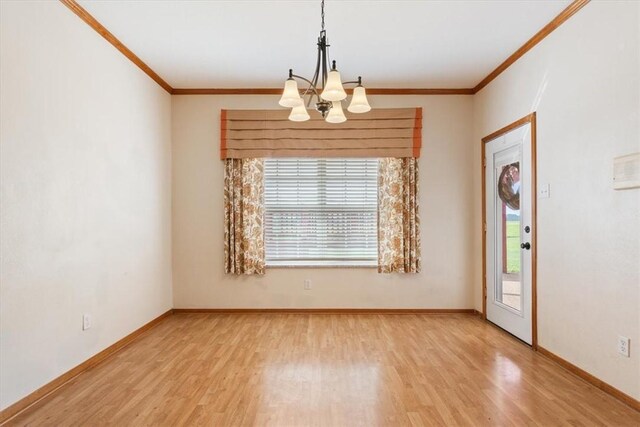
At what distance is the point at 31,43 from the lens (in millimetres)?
2428

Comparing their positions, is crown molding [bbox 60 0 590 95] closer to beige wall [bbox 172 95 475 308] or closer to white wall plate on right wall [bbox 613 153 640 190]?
beige wall [bbox 172 95 475 308]

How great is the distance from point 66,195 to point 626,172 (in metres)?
3.90

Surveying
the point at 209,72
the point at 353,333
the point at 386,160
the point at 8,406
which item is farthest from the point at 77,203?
the point at 386,160

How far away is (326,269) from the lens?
4.70 m

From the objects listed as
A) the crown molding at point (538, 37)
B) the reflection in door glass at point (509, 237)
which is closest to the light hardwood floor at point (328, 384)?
the reflection in door glass at point (509, 237)

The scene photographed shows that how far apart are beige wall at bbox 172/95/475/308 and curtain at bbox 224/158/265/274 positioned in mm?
144

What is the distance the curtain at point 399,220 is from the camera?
4.58m

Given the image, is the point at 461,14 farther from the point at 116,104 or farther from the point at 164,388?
the point at 164,388

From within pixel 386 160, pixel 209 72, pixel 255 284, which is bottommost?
pixel 255 284

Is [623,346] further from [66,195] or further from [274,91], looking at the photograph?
[274,91]

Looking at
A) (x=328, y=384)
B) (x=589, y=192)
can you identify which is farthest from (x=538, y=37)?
(x=328, y=384)

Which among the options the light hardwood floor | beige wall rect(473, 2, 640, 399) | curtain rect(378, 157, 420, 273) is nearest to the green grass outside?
beige wall rect(473, 2, 640, 399)

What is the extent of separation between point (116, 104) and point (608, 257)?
4242mm

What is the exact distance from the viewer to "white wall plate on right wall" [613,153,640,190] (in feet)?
7.54
